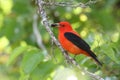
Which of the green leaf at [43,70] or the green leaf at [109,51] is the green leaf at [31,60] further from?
the green leaf at [109,51]

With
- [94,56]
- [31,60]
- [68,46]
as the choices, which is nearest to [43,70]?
[31,60]

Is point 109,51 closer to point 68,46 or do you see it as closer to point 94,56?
point 94,56

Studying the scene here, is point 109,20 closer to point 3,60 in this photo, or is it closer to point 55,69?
point 3,60

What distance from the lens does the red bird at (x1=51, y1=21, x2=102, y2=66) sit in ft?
20.5

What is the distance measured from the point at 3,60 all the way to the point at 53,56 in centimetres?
353

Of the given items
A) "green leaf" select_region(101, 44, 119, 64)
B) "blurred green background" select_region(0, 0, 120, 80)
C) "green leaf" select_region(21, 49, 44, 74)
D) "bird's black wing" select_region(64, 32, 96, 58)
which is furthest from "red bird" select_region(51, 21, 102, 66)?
"green leaf" select_region(101, 44, 119, 64)

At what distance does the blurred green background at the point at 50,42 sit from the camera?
18.3 feet

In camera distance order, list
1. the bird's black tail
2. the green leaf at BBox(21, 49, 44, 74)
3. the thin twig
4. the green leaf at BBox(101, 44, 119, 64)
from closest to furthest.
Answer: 1. the green leaf at BBox(101, 44, 119, 64)
2. the green leaf at BBox(21, 49, 44, 74)
3. the bird's black tail
4. the thin twig

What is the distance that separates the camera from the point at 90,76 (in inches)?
198

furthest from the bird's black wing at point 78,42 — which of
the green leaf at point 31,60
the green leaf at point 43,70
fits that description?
the green leaf at point 31,60

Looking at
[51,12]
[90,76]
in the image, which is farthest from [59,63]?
[51,12]

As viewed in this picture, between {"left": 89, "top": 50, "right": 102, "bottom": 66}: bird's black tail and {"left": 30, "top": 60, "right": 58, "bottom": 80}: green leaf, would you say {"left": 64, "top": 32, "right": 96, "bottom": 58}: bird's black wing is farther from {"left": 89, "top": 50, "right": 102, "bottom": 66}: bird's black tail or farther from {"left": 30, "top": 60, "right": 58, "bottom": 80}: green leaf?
{"left": 30, "top": 60, "right": 58, "bottom": 80}: green leaf

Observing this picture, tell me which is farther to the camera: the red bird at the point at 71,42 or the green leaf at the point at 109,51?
the red bird at the point at 71,42

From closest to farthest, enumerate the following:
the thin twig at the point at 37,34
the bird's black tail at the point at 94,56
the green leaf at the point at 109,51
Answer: the green leaf at the point at 109,51, the bird's black tail at the point at 94,56, the thin twig at the point at 37,34
